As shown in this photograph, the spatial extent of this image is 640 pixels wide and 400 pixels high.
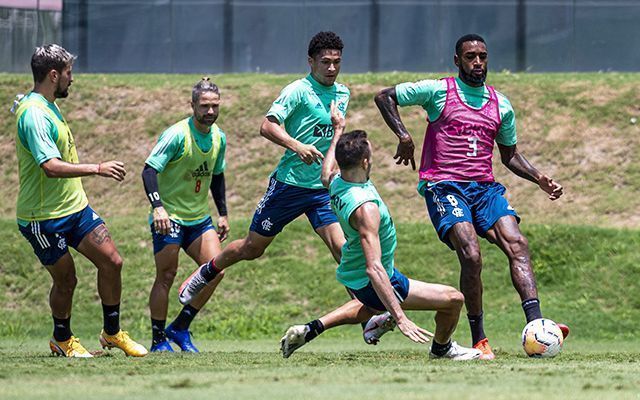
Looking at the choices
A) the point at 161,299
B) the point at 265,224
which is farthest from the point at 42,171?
the point at 265,224

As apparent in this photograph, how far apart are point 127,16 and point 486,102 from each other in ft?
53.9

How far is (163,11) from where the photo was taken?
26.4 meters

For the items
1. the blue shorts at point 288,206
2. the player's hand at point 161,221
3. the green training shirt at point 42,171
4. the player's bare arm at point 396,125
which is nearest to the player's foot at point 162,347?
the player's hand at point 161,221

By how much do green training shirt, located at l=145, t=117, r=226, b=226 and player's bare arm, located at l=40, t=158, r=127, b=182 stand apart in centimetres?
173

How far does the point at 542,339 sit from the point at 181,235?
148 inches

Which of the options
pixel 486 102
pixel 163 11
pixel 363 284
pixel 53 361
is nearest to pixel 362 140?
pixel 363 284

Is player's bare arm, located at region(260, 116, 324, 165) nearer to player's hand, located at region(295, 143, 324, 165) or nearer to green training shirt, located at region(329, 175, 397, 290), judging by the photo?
player's hand, located at region(295, 143, 324, 165)

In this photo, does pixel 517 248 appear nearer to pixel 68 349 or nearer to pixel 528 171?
pixel 528 171

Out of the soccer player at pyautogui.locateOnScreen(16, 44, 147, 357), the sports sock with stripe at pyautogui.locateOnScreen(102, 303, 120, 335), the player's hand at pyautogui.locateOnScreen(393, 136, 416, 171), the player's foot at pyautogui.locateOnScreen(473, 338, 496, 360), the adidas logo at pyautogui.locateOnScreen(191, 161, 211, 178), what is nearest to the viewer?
the player's foot at pyautogui.locateOnScreen(473, 338, 496, 360)

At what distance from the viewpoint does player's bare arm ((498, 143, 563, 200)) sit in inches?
450

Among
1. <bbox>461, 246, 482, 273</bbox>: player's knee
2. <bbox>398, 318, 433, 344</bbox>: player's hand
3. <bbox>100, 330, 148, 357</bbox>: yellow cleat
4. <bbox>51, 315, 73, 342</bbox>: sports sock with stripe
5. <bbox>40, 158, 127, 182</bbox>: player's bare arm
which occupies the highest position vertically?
<bbox>40, 158, 127, 182</bbox>: player's bare arm

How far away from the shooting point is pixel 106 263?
10.9m

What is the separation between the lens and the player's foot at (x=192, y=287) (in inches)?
470

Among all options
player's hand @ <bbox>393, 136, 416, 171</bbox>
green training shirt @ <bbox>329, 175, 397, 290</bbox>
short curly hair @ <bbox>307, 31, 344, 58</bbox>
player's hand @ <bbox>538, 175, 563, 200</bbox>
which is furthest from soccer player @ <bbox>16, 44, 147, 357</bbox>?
player's hand @ <bbox>538, 175, 563, 200</bbox>
